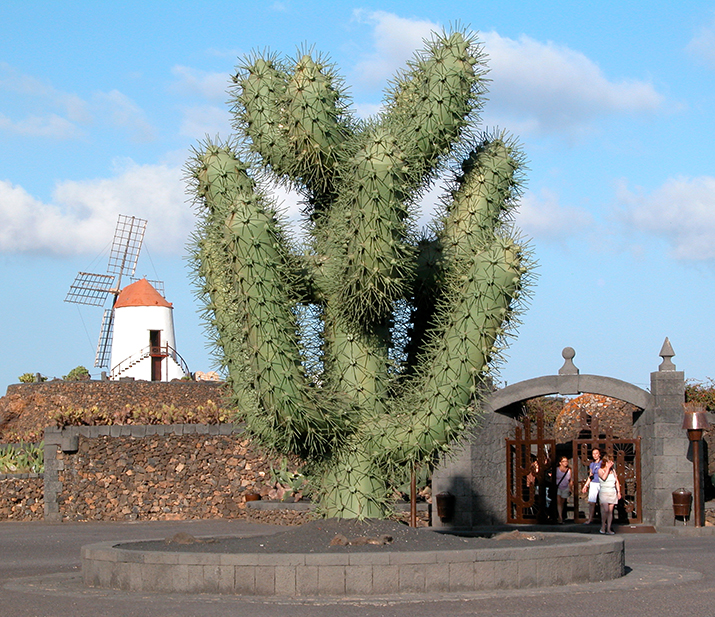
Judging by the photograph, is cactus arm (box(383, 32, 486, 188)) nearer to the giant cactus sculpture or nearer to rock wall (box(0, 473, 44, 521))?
the giant cactus sculpture

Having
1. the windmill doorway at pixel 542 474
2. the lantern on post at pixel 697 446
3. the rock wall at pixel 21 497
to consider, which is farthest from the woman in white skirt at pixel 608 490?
the rock wall at pixel 21 497

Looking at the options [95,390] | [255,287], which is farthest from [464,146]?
[95,390]

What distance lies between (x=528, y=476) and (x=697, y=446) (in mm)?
3068

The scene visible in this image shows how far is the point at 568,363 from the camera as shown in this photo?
18.1 meters

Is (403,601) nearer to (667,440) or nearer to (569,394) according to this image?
(569,394)

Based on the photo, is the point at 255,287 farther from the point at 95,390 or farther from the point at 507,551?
the point at 95,390

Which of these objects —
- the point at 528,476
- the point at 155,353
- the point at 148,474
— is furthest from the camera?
the point at 155,353

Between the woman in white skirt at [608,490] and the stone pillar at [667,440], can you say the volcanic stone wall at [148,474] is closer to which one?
the woman in white skirt at [608,490]

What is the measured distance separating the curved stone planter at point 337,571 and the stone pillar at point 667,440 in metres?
8.77

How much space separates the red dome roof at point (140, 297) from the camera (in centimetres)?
5128

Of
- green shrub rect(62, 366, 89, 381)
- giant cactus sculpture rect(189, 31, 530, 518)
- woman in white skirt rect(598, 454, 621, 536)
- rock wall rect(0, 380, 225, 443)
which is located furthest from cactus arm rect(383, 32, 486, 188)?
green shrub rect(62, 366, 89, 381)

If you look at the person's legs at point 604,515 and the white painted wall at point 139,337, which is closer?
the person's legs at point 604,515

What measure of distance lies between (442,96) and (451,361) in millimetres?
2887

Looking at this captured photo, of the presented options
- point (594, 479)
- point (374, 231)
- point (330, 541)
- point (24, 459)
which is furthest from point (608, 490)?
point (24, 459)
